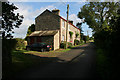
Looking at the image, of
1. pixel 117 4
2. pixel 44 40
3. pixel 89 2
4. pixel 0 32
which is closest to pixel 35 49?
pixel 44 40

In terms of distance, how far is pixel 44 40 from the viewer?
Result: 71.1ft

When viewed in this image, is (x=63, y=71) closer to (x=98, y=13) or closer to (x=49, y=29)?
(x=49, y=29)

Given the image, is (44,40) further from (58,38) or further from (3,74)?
(3,74)

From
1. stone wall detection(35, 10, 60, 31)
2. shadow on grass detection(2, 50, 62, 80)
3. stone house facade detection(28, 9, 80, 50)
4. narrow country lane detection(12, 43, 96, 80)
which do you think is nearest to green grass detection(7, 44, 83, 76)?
shadow on grass detection(2, 50, 62, 80)

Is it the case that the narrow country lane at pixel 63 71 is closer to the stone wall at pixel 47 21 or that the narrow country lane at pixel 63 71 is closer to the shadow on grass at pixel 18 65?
the shadow on grass at pixel 18 65

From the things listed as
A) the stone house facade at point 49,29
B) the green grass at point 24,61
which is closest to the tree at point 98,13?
the stone house facade at point 49,29

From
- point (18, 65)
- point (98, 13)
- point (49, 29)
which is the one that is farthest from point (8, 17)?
point (98, 13)

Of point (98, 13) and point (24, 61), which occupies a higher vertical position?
point (98, 13)

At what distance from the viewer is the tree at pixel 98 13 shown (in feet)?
79.4

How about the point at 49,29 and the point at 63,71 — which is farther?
the point at 49,29

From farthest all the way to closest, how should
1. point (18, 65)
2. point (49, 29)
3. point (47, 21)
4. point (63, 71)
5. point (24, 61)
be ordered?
point (47, 21)
point (49, 29)
point (24, 61)
point (18, 65)
point (63, 71)

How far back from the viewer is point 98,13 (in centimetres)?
2605

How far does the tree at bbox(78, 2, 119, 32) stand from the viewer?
953 inches

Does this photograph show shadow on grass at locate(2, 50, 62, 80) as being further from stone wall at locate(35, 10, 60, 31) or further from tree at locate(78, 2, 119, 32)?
tree at locate(78, 2, 119, 32)
